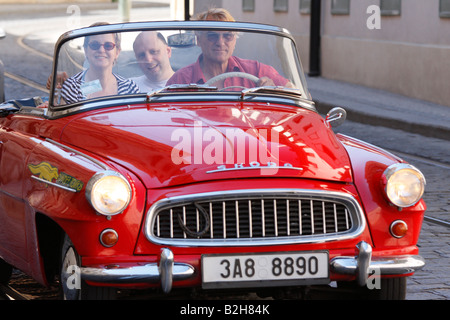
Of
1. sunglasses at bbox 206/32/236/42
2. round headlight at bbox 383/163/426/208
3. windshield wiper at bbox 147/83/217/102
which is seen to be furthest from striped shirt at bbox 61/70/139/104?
round headlight at bbox 383/163/426/208

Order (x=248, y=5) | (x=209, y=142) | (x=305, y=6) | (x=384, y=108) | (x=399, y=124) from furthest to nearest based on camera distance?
1. (x=248, y=5)
2. (x=305, y=6)
3. (x=384, y=108)
4. (x=399, y=124)
5. (x=209, y=142)

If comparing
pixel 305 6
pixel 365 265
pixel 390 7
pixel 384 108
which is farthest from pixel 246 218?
pixel 305 6

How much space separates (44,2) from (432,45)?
35112 millimetres

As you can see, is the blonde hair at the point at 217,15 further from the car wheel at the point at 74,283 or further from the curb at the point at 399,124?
the curb at the point at 399,124

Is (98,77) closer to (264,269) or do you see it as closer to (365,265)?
(264,269)

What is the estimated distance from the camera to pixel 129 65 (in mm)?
5879

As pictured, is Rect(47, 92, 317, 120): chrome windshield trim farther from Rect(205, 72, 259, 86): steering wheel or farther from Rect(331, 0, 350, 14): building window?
Rect(331, 0, 350, 14): building window

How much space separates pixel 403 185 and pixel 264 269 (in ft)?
2.69

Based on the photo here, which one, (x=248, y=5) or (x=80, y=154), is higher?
(x=80, y=154)

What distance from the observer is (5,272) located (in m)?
6.05

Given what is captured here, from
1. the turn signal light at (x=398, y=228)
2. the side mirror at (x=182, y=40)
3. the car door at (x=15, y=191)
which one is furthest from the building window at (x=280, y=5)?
the turn signal light at (x=398, y=228)

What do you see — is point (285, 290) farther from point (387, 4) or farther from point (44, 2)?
point (44, 2)

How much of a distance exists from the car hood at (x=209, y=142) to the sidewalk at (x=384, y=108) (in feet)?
29.3
